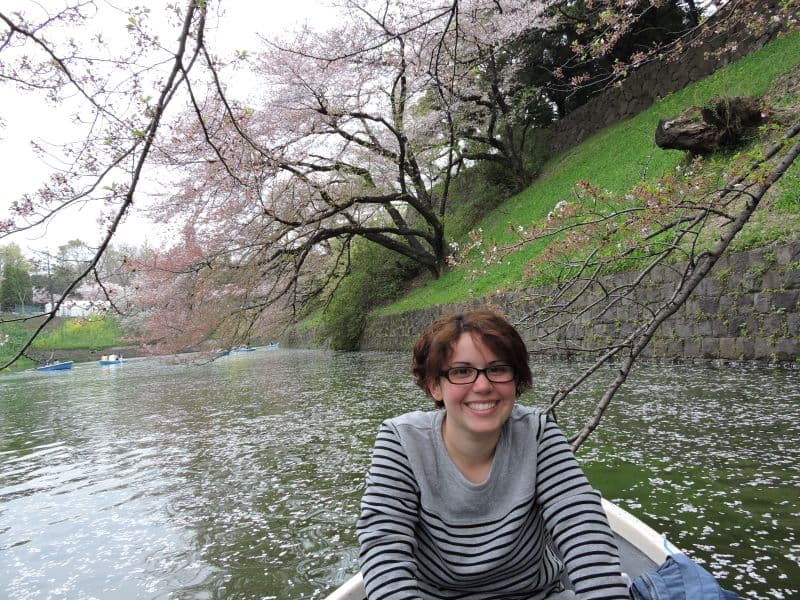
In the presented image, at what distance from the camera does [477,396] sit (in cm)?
155

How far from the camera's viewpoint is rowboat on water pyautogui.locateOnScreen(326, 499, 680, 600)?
206cm

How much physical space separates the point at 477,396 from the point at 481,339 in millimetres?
160

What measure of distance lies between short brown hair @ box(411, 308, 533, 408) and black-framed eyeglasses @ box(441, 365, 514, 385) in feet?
0.09

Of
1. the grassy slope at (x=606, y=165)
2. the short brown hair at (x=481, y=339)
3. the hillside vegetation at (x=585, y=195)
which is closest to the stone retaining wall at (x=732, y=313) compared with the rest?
the hillside vegetation at (x=585, y=195)

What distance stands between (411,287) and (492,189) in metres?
4.42

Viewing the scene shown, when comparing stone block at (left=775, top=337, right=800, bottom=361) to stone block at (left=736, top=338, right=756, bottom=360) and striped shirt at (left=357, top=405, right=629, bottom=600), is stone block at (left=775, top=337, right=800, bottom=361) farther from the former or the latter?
striped shirt at (left=357, top=405, right=629, bottom=600)

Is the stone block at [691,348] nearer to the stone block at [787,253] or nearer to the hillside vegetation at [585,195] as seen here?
the hillside vegetation at [585,195]

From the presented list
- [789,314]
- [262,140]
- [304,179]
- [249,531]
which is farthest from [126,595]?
[262,140]

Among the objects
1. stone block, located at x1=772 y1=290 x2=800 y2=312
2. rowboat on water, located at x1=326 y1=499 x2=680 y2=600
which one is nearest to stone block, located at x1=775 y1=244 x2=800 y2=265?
stone block, located at x1=772 y1=290 x2=800 y2=312

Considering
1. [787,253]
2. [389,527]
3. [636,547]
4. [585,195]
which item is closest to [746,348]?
[787,253]

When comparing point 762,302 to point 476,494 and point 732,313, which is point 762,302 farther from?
point 476,494

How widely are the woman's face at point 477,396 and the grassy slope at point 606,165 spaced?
23.8 feet

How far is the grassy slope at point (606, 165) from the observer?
434 inches

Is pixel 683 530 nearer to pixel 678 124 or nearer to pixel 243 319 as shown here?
pixel 678 124
